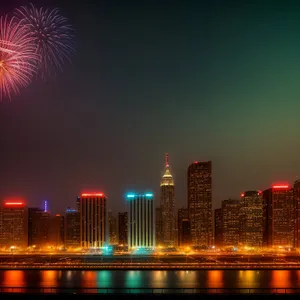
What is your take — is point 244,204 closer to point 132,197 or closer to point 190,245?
point 190,245

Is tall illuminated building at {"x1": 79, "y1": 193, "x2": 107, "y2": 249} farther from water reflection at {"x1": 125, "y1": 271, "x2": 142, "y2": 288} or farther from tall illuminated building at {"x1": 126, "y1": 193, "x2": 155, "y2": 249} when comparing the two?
water reflection at {"x1": 125, "y1": 271, "x2": 142, "y2": 288}

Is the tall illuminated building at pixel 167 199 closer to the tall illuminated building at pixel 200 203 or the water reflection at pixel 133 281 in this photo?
the tall illuminated building at pixel 200 203

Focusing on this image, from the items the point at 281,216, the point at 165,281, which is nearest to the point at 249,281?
the point at 165,281

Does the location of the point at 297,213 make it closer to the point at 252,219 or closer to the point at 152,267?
the point at 252,219

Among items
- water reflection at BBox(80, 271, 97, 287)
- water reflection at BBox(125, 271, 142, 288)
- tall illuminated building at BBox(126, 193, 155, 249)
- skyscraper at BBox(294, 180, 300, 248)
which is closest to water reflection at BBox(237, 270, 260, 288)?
water reflection at BBox(125, 271, 142, 288)

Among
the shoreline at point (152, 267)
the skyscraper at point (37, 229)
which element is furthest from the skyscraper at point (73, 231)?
the shoreline at point (152, 267)

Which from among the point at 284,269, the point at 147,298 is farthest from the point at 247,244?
the point at 147,298
